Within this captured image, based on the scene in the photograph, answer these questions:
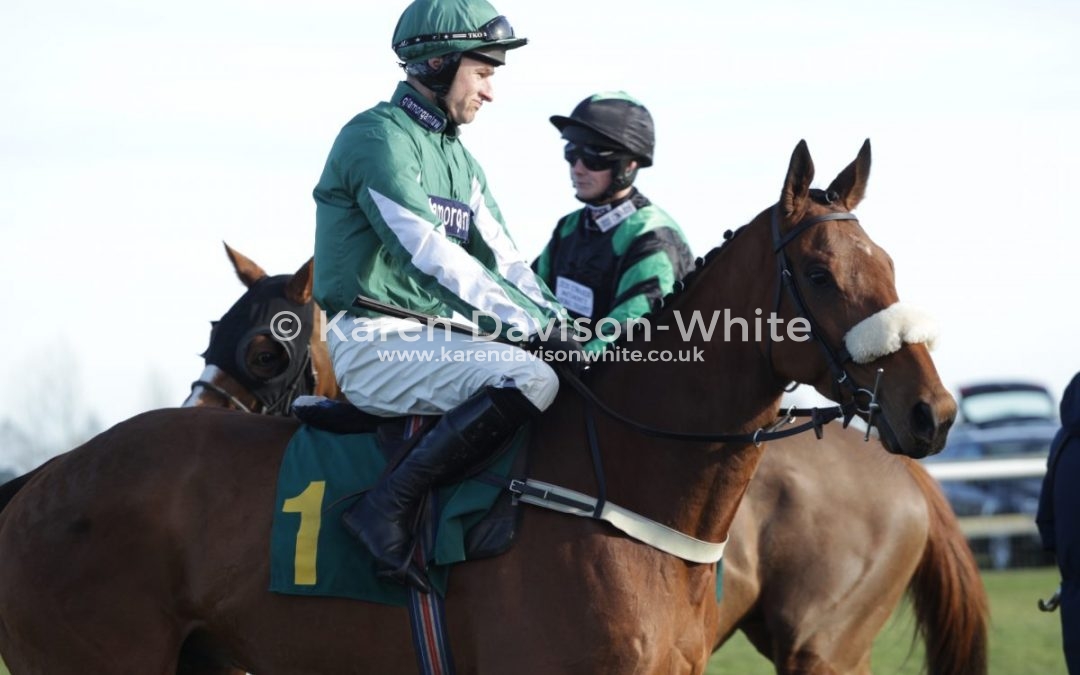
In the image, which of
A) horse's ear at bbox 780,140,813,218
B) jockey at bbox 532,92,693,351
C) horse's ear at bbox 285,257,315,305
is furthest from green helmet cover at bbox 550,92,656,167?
horse's ear at bbox 780,140,813,218

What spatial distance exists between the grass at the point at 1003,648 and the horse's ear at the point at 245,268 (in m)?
3.83

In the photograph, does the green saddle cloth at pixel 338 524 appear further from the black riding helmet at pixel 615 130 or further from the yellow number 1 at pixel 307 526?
the black riding helmet at pixel 615 130

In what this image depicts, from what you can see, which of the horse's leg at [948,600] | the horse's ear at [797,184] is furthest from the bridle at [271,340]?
the horse's leg at [948,600]

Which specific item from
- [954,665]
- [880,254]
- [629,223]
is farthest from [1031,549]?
[880,254]

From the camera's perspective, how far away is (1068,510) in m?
5.09

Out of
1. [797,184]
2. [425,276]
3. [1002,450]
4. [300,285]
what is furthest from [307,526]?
[1002,450]

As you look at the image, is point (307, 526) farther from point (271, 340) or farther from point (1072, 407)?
point (1072, 407)

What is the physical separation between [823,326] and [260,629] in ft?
6.72

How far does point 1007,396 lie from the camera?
20.6 m

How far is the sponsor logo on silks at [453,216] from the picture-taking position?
448cm

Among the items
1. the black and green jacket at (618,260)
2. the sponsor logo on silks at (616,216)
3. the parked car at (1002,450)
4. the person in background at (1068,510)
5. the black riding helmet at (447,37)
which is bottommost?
the parked car at (1002,450)

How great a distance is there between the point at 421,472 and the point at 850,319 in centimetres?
138

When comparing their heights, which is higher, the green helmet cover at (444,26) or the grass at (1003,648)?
the green helmet cover at (444,26)

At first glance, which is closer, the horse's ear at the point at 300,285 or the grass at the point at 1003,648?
the horse's ear at the point at 300,285
